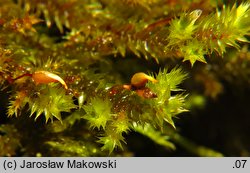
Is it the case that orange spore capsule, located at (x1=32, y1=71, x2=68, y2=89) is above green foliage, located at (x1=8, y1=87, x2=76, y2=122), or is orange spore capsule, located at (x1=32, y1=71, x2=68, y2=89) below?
above

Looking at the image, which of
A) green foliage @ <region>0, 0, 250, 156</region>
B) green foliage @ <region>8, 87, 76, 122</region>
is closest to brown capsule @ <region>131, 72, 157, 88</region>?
green foliage @ <region>0, 0, 250, 156</region>

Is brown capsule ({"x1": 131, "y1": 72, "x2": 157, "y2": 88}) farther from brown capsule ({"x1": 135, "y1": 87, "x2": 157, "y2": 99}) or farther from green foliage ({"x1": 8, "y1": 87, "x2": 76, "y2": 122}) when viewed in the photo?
green foliage ({"x1": 8, "y1": 87, "x2": 76, "y2": 122})

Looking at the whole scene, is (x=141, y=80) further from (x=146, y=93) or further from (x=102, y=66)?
(x=102, y=66)

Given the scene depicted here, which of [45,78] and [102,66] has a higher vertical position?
[102,66]

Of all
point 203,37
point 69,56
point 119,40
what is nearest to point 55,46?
point 69,56

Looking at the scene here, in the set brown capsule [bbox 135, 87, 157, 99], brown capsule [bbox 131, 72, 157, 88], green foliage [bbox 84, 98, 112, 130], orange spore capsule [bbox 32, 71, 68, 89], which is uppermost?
orange spore capsule [bbox 32, 71, 68, 89]

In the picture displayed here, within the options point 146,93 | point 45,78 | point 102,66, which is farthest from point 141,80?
point 102,66

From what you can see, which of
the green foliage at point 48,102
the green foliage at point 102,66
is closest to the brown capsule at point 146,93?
the green foliage at point 102,66
